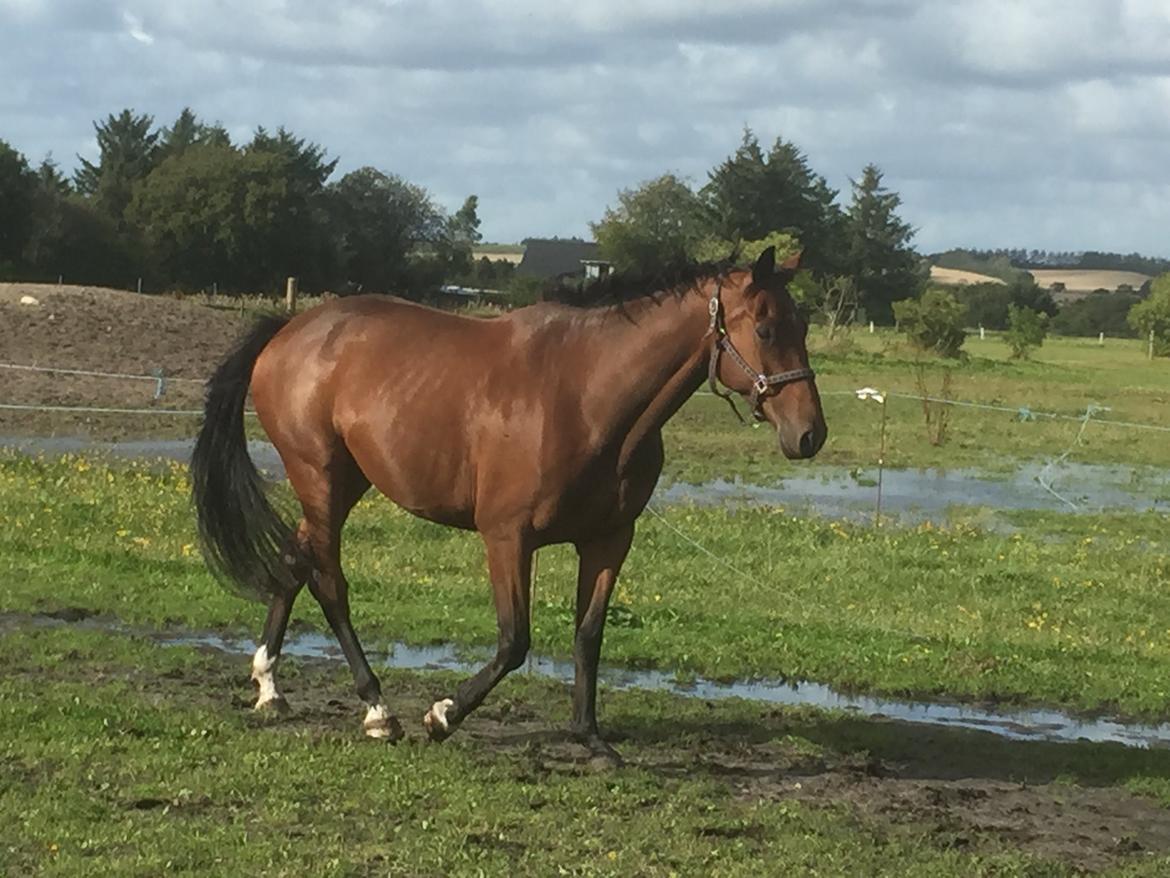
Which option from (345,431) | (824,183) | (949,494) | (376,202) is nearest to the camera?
(345,431)

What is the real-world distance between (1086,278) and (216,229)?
128 metres

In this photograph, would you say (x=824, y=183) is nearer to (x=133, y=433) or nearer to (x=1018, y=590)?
(x=133, y=433)

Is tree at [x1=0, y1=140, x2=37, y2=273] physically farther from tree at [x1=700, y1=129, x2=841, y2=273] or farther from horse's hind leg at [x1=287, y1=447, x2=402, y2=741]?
horse's hind leg at [x1=287, y1=447, x2=402, y2=741]

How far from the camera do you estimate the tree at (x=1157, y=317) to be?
71.2 m

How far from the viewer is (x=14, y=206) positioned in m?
59.4

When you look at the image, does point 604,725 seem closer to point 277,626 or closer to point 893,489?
point 277,626

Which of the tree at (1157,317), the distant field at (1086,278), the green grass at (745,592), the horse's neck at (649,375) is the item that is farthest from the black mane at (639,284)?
the distant field at (1086,278)

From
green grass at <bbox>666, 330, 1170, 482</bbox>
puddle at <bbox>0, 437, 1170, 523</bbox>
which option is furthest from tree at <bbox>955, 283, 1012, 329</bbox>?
puddle at <bbox>0, 437, 1170, 523</bbox>

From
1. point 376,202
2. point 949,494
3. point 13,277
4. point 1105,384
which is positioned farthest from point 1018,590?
point 376,202

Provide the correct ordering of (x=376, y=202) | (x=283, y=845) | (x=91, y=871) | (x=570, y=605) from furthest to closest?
(x=376, y=202), (x=570, y=605), (x=283, y=845), (x=91, y=871)

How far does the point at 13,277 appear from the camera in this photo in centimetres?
5806

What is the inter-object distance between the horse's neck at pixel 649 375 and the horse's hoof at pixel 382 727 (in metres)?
1.70

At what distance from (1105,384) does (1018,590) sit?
119 ft

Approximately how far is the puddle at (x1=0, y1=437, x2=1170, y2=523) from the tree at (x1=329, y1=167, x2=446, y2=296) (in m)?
42.6
